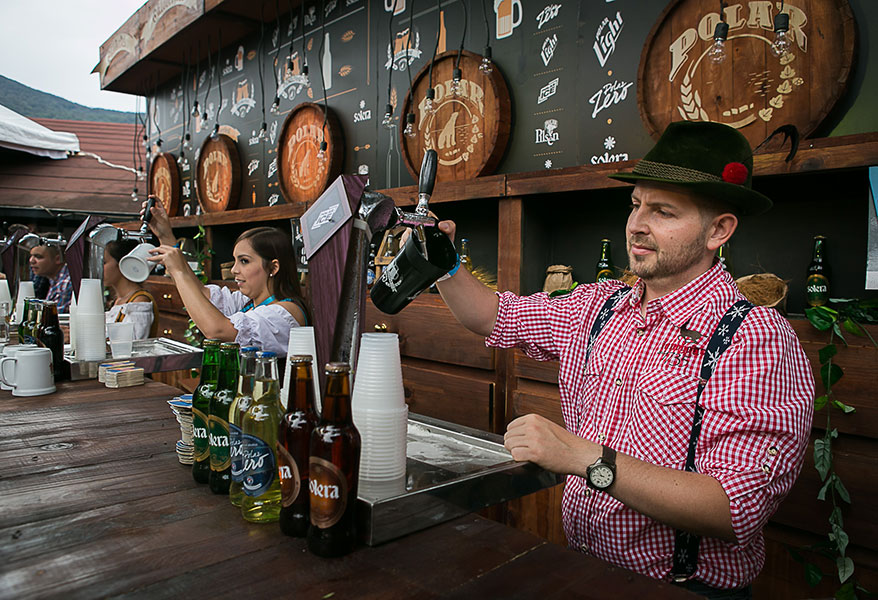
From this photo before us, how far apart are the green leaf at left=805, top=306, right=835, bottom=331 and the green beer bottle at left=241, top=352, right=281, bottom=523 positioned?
1481mm

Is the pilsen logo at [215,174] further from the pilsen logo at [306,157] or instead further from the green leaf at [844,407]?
the green leaf at [844,407]

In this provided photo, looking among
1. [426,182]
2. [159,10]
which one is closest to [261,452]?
[426,182]

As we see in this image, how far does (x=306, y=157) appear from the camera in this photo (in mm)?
3734

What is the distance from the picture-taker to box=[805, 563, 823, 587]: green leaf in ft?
5.51

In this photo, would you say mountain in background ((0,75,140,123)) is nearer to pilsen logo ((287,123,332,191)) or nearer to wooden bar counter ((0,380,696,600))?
pilsen logo ((287,123,332,191))

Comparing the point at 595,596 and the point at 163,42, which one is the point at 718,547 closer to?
the point at 595,596

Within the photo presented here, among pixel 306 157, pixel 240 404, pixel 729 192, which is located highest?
pixel 306 157

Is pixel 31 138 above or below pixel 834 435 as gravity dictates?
above

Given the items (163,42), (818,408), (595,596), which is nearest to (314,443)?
(595,596)

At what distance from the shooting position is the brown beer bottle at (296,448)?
0.89 meters

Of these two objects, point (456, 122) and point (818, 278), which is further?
point (456, 122)

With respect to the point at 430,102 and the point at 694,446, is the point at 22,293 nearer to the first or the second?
the point at 430,102

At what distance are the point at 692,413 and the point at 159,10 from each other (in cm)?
535

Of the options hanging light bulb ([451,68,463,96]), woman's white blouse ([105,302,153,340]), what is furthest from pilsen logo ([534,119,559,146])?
woman's white blouse ([105,302,153,340])
